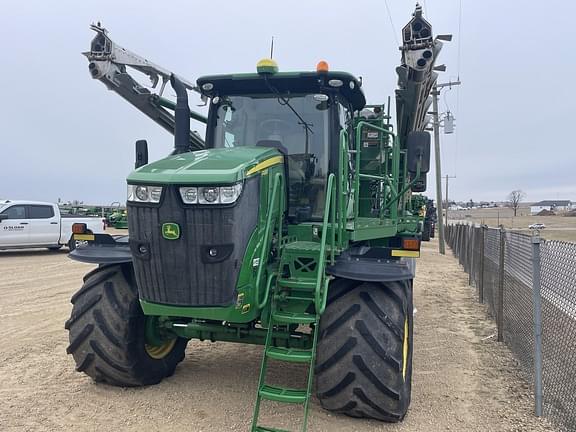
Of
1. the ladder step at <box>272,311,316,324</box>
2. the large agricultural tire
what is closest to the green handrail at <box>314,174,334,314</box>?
the ladder step at <box>272,311,316,324</box>

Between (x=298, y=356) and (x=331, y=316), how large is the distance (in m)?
0.45

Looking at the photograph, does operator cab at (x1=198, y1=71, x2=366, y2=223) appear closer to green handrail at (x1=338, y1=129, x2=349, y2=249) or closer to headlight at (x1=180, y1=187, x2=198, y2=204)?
green handrail at (x1=338, y1=129, x2=349, y2=249)

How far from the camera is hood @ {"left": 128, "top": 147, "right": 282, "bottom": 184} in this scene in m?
3.67

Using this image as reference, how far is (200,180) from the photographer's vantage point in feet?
12.0

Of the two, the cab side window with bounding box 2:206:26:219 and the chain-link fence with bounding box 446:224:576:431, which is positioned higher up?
the cab side window with bounding box 2:206:26:219

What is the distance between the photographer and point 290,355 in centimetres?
386

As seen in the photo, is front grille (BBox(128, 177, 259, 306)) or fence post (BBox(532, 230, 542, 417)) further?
fence post (BBox(532, 230, 542, 417))

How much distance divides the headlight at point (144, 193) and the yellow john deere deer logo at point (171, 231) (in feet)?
0.65

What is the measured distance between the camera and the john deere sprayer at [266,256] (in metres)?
3.74

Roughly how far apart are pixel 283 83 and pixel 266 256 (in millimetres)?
1718

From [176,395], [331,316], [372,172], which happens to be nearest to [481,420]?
[331,316]

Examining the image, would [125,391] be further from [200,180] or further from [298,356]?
[200,180]

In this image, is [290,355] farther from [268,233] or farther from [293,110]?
[293,110]

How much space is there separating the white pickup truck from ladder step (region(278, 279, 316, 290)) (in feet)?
43.1
